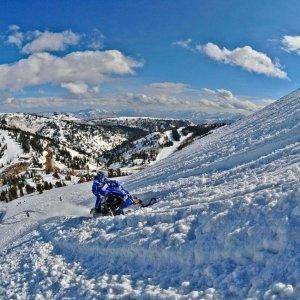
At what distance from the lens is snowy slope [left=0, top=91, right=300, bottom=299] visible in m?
11.2

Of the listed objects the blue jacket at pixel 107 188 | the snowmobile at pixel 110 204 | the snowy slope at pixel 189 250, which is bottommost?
the snowy slope at pixel 189 250

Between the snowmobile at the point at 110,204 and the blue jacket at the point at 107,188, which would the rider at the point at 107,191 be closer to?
the blue jacket at the point at 107,188

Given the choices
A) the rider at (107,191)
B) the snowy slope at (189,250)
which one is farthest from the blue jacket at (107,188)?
the snowy slope at (189,250)

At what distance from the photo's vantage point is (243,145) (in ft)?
105

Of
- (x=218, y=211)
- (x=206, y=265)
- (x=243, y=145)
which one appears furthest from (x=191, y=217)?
(x=243, y=145)

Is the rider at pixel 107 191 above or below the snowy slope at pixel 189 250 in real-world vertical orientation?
above

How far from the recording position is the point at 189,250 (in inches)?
532

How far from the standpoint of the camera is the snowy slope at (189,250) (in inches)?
441

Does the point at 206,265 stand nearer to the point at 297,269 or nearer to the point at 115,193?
the point at 297,269

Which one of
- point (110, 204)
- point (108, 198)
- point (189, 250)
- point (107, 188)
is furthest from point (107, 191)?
point (189, 250)

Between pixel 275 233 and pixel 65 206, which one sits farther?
pixel 65 206

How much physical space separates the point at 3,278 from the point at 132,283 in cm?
798

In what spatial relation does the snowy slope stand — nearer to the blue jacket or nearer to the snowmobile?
the snowmobile

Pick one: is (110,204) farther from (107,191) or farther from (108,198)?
(107,191)
